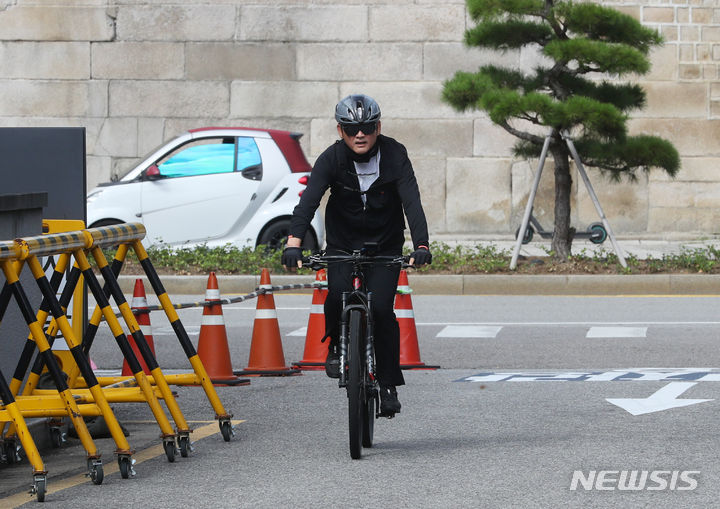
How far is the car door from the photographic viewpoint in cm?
1867

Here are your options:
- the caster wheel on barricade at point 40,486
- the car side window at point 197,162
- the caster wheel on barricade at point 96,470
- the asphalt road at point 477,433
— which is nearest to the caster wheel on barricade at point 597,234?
the car side window at point 197,162

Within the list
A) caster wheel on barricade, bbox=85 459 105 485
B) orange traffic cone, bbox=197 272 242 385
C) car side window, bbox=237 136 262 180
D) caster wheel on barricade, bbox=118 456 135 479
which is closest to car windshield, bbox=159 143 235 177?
car side window, bbox=237 136 262 180

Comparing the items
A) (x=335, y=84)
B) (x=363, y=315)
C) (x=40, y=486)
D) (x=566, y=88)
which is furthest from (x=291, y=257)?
(x=335, y=84)

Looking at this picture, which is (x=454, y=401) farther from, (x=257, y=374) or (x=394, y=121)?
(x=394, y=121)

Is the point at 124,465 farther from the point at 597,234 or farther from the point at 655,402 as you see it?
the point at 597,234

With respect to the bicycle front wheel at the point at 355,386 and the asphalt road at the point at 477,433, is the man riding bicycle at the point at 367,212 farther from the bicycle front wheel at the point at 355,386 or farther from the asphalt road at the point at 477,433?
the asphalt road at the point at 477,433

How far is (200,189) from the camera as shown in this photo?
18.7m

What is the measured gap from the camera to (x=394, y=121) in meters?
23.4

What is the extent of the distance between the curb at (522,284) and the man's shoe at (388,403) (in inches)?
377

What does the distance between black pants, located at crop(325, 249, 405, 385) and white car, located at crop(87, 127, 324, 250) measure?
10840 mm

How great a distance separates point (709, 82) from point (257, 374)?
14230 millimetres

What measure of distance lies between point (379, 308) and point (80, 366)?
5.24 ft

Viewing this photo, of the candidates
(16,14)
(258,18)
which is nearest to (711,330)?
(258,18)

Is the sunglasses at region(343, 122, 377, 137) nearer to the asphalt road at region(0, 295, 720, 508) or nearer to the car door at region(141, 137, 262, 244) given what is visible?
the asphalt road at region(0, 295, 720, 508)
